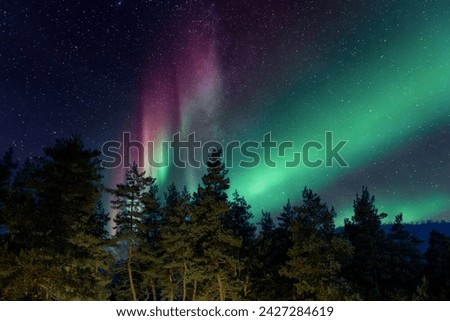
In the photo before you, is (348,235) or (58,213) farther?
(348,235)

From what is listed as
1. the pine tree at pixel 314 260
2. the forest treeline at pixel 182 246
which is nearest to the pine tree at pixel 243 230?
the forest treeline at pixel 182 246

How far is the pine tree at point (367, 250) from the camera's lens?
53.8 meters

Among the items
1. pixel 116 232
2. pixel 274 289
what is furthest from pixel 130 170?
pixel 274 289

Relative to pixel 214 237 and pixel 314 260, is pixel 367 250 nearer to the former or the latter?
pixel 314 260

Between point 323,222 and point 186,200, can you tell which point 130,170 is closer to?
point 186,200

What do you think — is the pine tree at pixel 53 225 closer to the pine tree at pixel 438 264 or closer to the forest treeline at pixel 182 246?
the forest treeline at pixel 182 246

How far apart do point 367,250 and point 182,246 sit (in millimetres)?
28857

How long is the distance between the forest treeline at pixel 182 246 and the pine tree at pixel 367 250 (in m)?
0.16

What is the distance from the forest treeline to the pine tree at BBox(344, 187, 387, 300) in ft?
0.52

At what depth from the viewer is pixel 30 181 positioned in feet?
81.7

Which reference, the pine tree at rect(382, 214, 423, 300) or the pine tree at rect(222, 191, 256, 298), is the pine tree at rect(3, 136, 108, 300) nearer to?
the pine tree at rect(222, 191, 256, 298)

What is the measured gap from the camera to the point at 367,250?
2229 inches

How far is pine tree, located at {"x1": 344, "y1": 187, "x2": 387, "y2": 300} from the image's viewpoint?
53.8 meters
